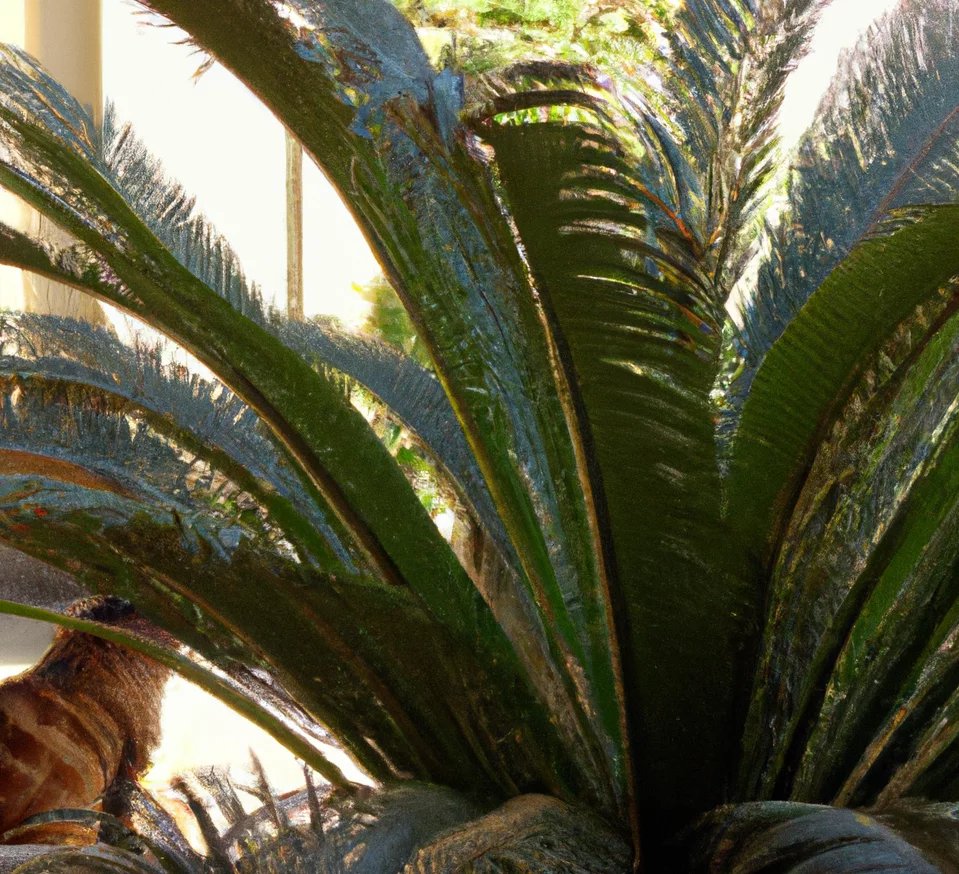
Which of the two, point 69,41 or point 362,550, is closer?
point 362,550

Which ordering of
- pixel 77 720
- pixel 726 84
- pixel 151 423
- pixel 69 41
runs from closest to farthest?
pixel 726 84
pixel 151 423
pixel 77 720
pixel 69 41

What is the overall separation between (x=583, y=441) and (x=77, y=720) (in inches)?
22.5

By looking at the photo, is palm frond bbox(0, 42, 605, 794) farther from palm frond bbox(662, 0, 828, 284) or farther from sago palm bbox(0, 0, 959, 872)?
palm frond bbox(662, 0, 828, 284)

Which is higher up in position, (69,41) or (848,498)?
(69,41)

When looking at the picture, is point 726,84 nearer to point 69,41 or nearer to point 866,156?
point 866,156

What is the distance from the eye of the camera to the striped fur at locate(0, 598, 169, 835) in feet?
2.67

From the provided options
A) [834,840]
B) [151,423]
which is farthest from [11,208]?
[834,840]

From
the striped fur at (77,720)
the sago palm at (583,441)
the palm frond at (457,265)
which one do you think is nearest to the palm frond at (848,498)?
the sago palm at (583,441)

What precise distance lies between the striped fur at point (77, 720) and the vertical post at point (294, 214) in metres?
0.41

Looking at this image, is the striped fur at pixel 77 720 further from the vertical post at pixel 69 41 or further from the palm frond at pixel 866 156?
the vertical post at pixel 69 41

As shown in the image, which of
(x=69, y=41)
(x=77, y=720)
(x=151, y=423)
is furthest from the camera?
(x=69, y=41)

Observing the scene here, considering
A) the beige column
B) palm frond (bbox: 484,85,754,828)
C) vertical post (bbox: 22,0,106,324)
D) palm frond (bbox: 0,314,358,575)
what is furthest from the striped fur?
vertical post (bbox: 22,0,106,324)

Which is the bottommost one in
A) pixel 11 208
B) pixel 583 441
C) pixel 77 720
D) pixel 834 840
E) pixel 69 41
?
pixel 834 840

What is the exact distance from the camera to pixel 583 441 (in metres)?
0.60
